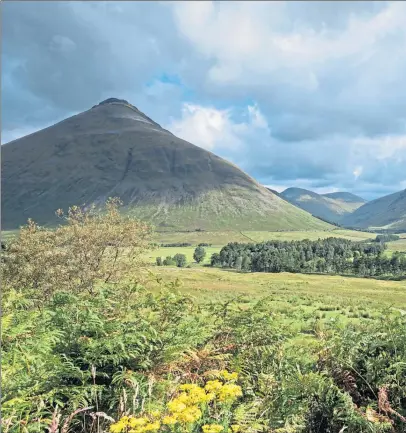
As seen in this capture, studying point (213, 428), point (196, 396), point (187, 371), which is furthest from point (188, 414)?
point (187, 371)

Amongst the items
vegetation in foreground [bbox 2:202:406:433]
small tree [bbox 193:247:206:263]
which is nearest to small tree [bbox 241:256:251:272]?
small tree [bbox 193:247:206:263]

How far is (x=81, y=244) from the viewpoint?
29578 millimetres

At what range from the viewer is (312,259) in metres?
169

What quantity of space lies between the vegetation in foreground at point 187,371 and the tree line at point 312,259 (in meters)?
150

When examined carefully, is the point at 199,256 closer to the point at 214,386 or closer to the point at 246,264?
the point at 246,264

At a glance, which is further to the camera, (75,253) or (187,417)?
(75,253)

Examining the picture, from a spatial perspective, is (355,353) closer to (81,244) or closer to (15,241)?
(81,244)

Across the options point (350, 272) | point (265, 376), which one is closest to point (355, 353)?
point (265, 376)

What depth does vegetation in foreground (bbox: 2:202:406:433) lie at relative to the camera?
208 inches

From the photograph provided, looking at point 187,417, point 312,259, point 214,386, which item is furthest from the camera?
point 312,259

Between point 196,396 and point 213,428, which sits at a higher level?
point 196,396

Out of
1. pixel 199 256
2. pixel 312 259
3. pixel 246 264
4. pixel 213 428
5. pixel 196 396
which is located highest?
pixel 196 396

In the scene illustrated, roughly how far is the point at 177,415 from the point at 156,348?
2.36m

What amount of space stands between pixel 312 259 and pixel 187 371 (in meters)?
169
